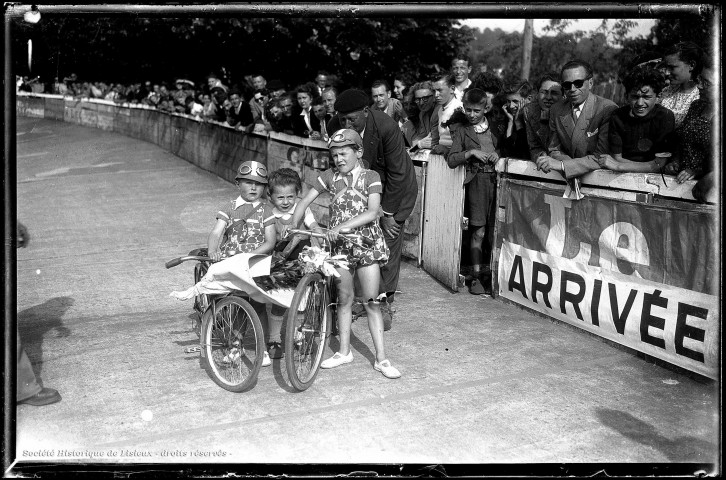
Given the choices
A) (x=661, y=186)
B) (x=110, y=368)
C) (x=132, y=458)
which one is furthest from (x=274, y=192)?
(x=661, y=186)

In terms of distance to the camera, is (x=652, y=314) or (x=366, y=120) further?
(x=366, y=120)

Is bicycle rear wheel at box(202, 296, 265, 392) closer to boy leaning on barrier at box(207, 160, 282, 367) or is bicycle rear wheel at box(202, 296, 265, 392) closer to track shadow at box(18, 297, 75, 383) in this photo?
boy leaning on barrier at box(207, 160, 282, 367)

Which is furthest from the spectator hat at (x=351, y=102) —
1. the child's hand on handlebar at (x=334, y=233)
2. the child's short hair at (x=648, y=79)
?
the child's short hair at (x=648, y=79)

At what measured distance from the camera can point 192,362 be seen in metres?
5.81

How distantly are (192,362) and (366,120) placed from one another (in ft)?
8.19

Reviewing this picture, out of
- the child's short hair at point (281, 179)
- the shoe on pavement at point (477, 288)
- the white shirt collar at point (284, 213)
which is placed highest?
the child's short hair at point (281, 179)

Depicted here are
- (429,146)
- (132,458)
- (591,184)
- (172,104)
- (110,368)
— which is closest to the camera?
(132,458)

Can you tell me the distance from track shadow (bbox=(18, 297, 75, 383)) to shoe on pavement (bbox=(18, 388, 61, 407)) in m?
0.49

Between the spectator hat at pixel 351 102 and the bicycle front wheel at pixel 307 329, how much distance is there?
5.28ft

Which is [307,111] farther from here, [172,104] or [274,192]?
[172,104]

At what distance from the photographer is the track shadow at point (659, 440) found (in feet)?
14.4

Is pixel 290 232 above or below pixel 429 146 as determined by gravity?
below

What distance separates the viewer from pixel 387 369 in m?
5.53

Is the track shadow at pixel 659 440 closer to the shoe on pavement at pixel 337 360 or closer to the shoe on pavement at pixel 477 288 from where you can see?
the shoe on pavement at pixel 337 360
